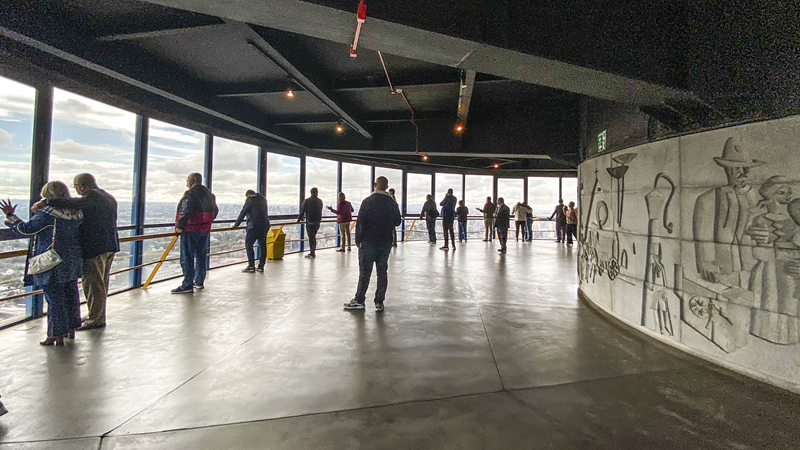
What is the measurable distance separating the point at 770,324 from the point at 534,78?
2802 mm

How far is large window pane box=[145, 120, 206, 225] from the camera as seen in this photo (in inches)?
223

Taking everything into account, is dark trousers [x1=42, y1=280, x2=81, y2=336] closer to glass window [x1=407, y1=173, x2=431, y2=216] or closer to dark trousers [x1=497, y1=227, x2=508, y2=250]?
dark trousers [x1=497, y1=227, x2=508, y2=250]

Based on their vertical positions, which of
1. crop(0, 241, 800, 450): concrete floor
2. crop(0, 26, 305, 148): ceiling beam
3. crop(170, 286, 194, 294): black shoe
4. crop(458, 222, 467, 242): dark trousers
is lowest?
crop(0, 241, 800, 450): concrete floor

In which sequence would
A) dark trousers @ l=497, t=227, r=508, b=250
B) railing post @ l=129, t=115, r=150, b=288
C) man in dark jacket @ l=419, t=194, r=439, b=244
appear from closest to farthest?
railing post @ l=129, t=115, r=150, b=288 < dark trousers @ l=497, t=227, r=508, b=250 < man in dark jacket @ l=419, t=194, r=439, b=244

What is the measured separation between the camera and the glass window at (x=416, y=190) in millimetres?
13547

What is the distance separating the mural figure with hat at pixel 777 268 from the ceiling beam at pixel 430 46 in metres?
1.11

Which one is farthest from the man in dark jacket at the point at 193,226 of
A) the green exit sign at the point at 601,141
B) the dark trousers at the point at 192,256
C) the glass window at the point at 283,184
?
the green exit sign at the point at 601,141

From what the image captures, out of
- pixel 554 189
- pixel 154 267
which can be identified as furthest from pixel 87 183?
pixel 554 189

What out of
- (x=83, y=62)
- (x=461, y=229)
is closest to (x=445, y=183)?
(x=461, y=229)

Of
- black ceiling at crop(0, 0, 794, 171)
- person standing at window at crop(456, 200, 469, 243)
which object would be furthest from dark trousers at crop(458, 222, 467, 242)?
black ceiling at crop(0, 0, 794, 171)

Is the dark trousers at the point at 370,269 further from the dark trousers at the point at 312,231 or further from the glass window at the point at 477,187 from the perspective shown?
the glass window at the point at 477,187

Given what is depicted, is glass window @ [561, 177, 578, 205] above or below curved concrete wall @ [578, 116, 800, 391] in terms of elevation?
above

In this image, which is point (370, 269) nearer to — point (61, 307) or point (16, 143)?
point (61, 307)

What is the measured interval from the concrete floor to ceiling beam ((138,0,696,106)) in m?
2.50
